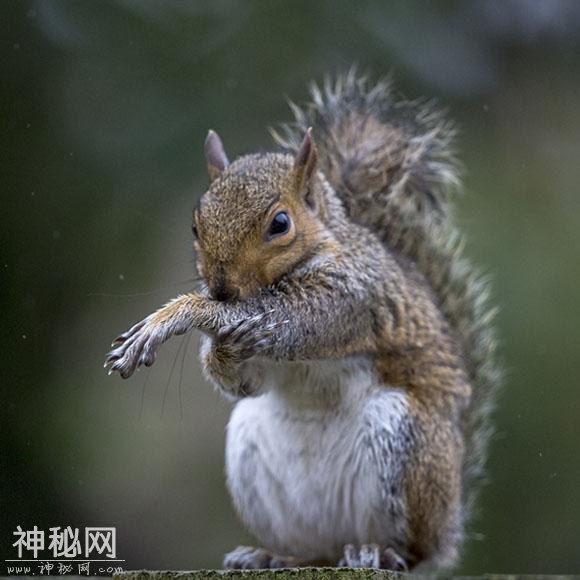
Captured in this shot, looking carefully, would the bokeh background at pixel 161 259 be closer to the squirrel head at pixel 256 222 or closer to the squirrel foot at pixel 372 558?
the squirrel head at pixel 256 222

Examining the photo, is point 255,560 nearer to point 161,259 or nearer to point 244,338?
point 244,338

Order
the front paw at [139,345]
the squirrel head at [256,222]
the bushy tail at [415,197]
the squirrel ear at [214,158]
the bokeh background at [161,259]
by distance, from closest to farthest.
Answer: the front paw at [139,345] → the squirrel head at [256,222] → the squirrel ear at [214,158] → the bushy tail at [415,197] → the bokeh background at [161,259]

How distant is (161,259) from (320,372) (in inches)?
71.9

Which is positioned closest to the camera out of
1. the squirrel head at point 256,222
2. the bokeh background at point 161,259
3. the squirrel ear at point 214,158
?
the squirrel head at point 256,222

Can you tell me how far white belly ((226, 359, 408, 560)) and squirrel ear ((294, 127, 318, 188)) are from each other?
1.15ft

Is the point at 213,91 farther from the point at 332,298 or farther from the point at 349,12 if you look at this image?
the point at 332,298

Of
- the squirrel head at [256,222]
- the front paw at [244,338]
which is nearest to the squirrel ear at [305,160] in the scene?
the squirrel head at [256,222]

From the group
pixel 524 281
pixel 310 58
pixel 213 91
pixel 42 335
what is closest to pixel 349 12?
pixel 310 58

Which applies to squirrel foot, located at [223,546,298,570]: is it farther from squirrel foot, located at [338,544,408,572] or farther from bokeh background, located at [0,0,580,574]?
bokeh background, located at [0,0,580,574]

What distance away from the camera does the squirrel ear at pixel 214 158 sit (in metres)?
2.36

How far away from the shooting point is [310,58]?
470 centimetres

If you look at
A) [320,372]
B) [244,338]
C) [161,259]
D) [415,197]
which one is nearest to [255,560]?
[320,372]

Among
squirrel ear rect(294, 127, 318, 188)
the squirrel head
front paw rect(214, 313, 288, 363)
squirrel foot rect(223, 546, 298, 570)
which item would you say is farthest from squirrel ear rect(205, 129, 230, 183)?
squirrel foot rect(223, 546, 298, 570)

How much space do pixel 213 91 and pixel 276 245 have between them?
2.44 metres
